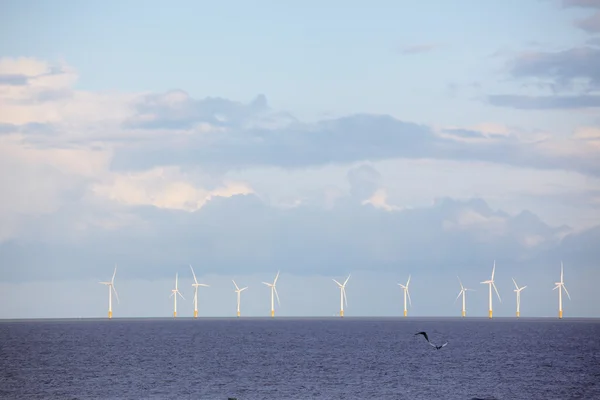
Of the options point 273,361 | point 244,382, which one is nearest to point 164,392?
point 244,382

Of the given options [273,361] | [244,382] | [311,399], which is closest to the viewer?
[311,399]

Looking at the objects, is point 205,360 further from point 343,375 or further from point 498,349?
point 498,349

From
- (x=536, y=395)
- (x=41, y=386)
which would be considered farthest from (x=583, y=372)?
(x=41, y=386)

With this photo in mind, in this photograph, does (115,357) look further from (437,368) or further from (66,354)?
(437,368)

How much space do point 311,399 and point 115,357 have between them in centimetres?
7285

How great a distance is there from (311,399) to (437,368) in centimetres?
4586

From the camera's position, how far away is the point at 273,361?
14700cm

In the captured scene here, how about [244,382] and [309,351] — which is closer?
[244,382]

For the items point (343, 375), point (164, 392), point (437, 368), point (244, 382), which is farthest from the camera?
point (437, 368)

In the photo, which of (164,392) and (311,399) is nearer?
(311,399)

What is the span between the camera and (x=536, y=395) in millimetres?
98188

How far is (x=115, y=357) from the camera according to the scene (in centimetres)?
15750

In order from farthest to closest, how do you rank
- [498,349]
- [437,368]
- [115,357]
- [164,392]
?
[498,349], [115,357], [437,368], [164,392]

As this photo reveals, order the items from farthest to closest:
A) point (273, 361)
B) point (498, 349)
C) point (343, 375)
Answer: point (498, 349), point (273, 361), point (343, 375)
